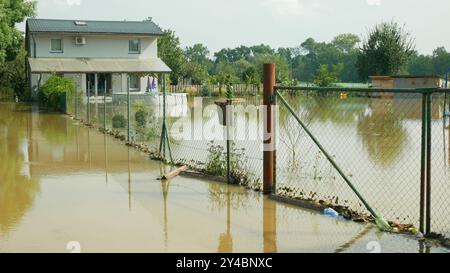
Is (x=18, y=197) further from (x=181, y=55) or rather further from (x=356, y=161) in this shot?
(x=181, y=55)

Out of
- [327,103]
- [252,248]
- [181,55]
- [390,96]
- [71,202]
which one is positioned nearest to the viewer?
[252,248]

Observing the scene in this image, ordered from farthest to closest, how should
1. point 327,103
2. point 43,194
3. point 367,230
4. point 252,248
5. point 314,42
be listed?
point 314,42
point 327,103
point 43,194
point 367,230
point 252,248

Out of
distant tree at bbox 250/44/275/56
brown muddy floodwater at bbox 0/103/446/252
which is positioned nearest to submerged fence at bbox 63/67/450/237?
brown muddy floodwater at bbox 0/103/446/252

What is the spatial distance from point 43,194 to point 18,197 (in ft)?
1.40

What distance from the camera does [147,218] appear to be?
8586 millimetres

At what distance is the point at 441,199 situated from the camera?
9.82 m

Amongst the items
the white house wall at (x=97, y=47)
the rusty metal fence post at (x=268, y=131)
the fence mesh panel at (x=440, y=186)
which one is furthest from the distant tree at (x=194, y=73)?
the rusty metal fence post at (x=268, y=131)

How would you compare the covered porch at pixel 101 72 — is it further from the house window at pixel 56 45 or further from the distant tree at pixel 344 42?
the distant tree at pixel 344 42

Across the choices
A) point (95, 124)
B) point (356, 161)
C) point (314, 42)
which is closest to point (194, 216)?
point (356, 161)

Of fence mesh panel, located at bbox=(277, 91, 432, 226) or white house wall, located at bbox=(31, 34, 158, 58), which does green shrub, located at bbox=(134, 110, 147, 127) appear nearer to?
fence mesh panel, located at bbox=(277, 91, 432, 226)

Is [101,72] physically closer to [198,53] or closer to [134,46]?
[134,46]

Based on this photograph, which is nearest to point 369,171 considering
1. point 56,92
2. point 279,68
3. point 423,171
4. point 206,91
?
point 423,171

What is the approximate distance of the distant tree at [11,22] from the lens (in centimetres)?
4084

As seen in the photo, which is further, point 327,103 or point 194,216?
point 327,103
